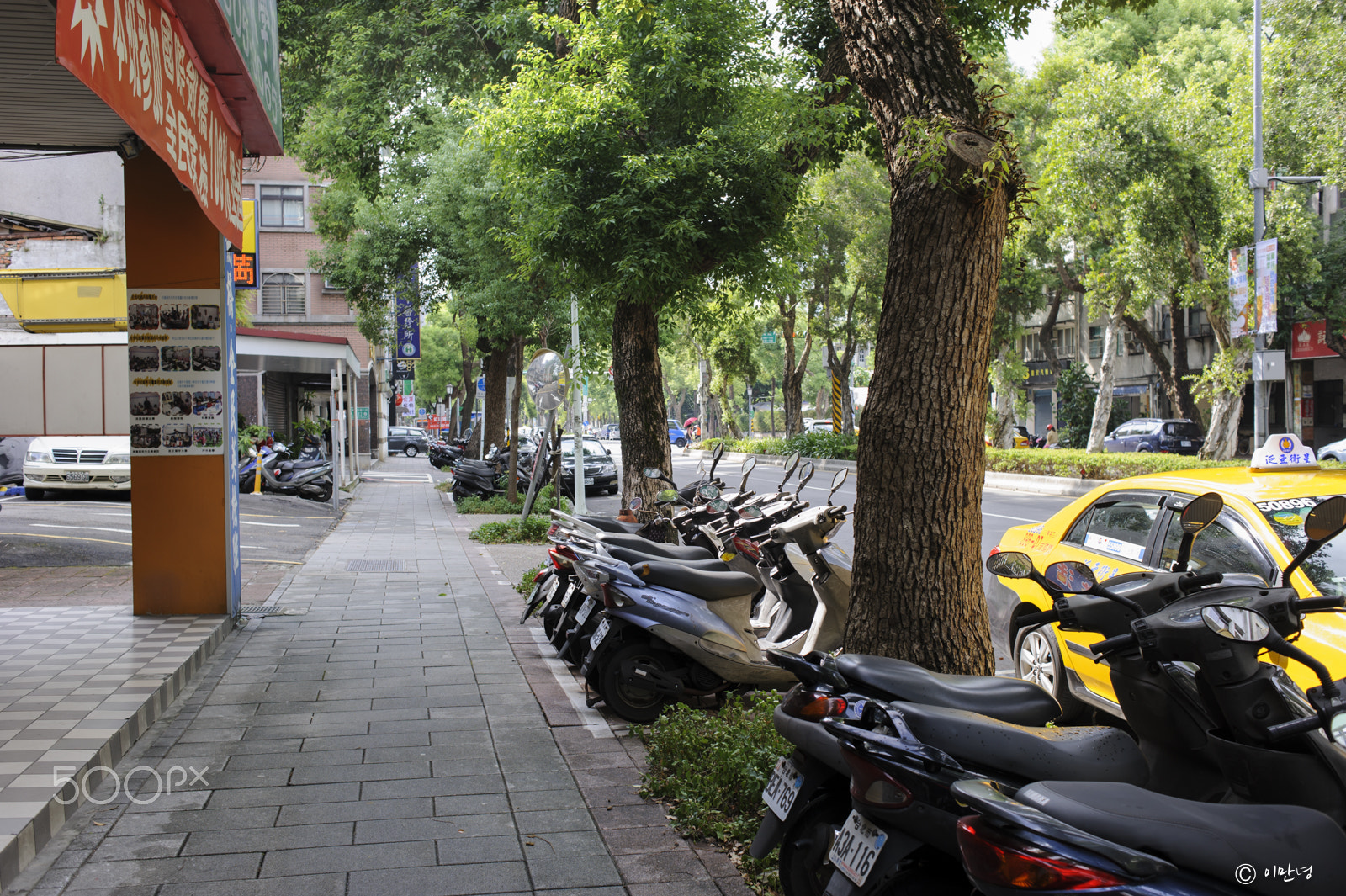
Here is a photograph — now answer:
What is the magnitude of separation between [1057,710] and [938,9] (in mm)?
2905

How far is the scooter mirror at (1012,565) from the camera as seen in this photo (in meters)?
2.78

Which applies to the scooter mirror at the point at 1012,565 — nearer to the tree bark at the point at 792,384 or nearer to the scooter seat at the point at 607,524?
the scooter seat at the point at 607,524

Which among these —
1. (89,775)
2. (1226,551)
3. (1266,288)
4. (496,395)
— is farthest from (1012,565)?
(496,395)

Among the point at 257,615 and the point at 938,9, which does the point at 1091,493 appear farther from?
the point at 257,615

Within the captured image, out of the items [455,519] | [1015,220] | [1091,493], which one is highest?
[1015,220]

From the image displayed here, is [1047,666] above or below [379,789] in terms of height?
above

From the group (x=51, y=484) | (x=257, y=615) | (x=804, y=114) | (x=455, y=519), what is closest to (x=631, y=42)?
(x=804, y=114)

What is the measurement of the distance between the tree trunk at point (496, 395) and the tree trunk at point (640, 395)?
621 inches

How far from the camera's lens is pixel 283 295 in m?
38.9

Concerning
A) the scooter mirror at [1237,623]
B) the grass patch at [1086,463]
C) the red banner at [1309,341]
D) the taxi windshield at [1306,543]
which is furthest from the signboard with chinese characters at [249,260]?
the red banner at [1309,341]

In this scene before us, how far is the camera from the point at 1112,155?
20391 mm

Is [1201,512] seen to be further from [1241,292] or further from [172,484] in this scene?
[1241,292]

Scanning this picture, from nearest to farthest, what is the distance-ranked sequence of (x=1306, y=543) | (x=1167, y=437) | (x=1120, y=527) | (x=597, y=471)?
(x=1306, y=543)
(x=1120, y=527)
(x=597, y=471)
(x=1167, y=437)

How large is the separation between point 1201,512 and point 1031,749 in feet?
3.38
